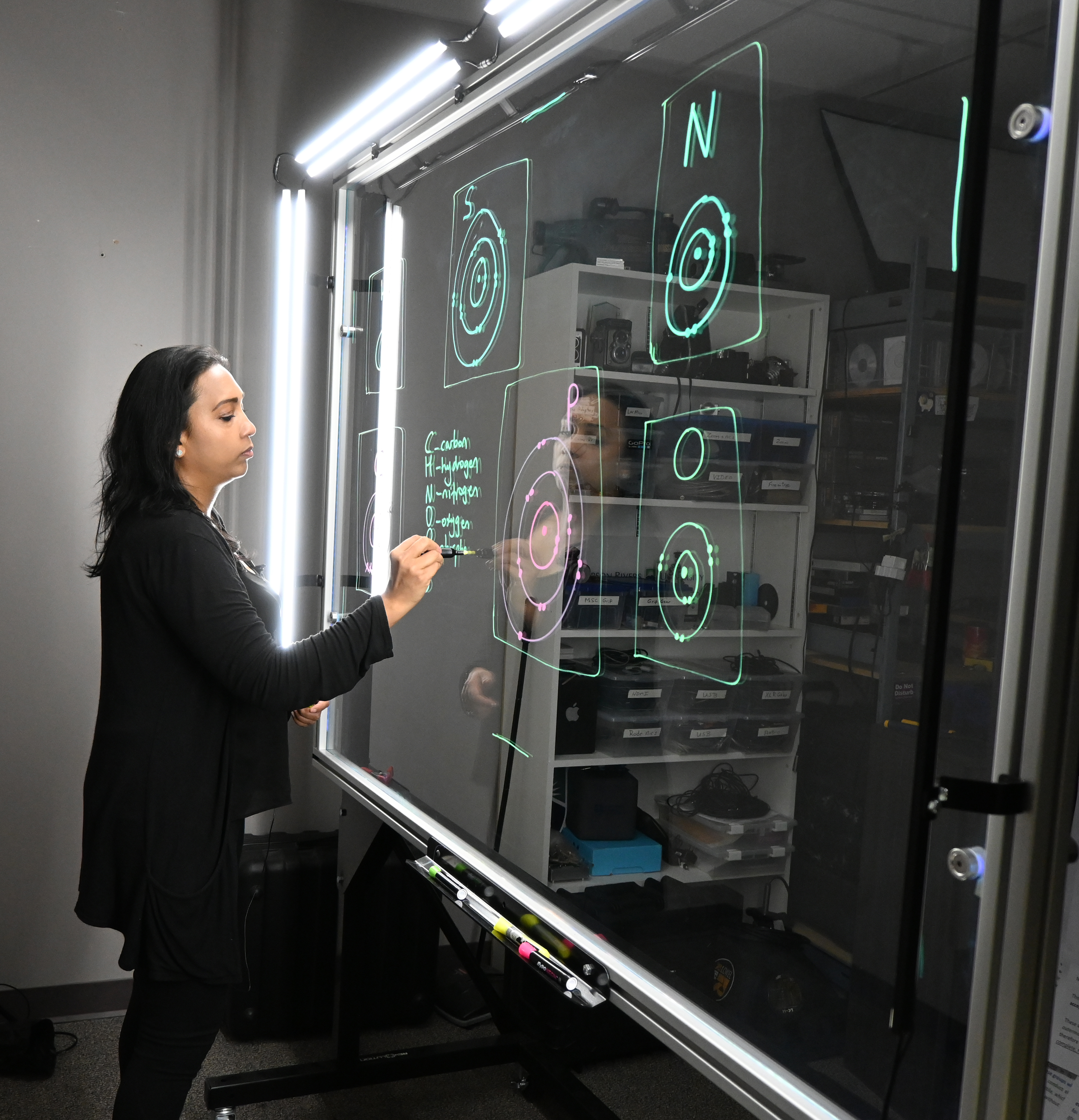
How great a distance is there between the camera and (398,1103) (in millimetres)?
2305

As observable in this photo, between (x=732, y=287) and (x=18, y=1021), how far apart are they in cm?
249

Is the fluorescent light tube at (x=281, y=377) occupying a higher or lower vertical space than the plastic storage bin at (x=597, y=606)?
higher

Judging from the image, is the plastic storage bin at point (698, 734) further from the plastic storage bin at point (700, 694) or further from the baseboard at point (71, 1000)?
the baseboard at point (71, 1000)

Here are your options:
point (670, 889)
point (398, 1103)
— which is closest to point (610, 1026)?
point (398, 1103)

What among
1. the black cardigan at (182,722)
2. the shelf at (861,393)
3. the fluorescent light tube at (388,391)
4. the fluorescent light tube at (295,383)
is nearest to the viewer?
the shelf at (861,393)

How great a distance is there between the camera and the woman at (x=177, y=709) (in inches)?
58.1

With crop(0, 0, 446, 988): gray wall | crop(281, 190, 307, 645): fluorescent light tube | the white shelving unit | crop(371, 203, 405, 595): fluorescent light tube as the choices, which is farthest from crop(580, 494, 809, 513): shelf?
crop(0, 0, 446, 988): gray wall

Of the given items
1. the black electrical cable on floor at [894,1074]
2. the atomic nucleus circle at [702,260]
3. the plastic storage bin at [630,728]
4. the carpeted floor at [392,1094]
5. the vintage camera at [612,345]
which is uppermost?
the atomic nucleus circle at [702,260]

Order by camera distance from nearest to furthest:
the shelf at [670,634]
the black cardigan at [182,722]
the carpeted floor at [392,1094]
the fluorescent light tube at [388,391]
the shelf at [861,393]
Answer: the shelf at [861,393], the shelf at [670,634], the black cardigan at [182,722], the fluorescent light tube at [388,391], the carpeted floor at [392,1094]

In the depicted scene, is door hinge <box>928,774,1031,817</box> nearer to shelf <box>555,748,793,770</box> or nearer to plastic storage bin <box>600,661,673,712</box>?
shelf <box>555,748,793,770</box>

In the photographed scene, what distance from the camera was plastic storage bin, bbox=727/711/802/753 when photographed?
956 millimetres

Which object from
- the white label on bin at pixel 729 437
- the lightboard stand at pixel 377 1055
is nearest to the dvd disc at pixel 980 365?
the white label on bin at pixel 729 437

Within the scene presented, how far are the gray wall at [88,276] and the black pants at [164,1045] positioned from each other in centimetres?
115

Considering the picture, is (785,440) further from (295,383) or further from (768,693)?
(295,383)
